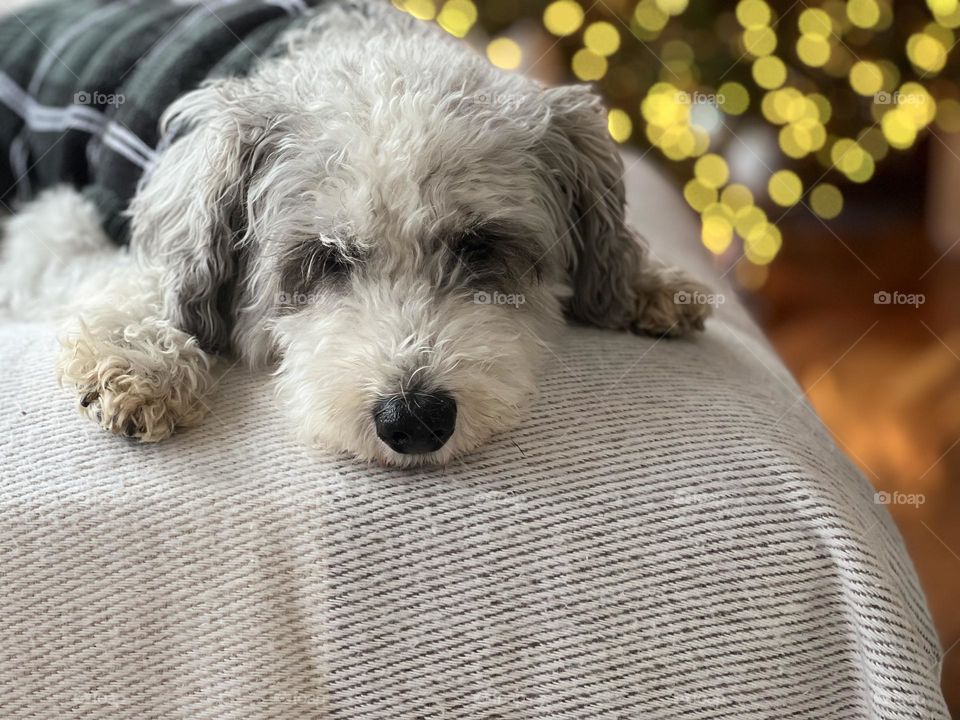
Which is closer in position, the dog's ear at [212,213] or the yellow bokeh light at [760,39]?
the dog's ear at [212,213]

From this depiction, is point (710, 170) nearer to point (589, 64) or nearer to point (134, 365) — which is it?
point (589, 64)

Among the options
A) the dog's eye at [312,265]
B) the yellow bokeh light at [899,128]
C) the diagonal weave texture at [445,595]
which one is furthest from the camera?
the yellow bokeh light at [899,128]

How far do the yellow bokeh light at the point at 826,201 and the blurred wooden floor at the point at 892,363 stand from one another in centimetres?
8

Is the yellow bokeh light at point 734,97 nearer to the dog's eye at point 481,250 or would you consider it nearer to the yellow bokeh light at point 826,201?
the yellow bokeh light at point 826,201

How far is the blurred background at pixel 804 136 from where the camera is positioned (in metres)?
3.59

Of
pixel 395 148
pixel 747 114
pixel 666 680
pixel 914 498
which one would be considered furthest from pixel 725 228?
pixel 666 680

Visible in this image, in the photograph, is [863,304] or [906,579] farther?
[863,304]

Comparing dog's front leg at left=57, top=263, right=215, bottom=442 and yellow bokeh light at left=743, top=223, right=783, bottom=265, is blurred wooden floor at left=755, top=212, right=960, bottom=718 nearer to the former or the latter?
yellow bokeh light at left=743, top=223, right=783, bottom=265

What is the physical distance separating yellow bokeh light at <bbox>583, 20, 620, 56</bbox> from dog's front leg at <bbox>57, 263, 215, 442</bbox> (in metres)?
2.71

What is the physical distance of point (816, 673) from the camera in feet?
3.92

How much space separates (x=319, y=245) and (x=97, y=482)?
0.53m

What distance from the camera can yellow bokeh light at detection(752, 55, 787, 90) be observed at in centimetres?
390

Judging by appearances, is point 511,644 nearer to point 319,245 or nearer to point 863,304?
point 319,245

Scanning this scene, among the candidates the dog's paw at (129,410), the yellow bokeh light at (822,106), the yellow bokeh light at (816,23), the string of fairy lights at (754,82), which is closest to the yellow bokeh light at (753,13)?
the string of fairy lights at (754,82)
